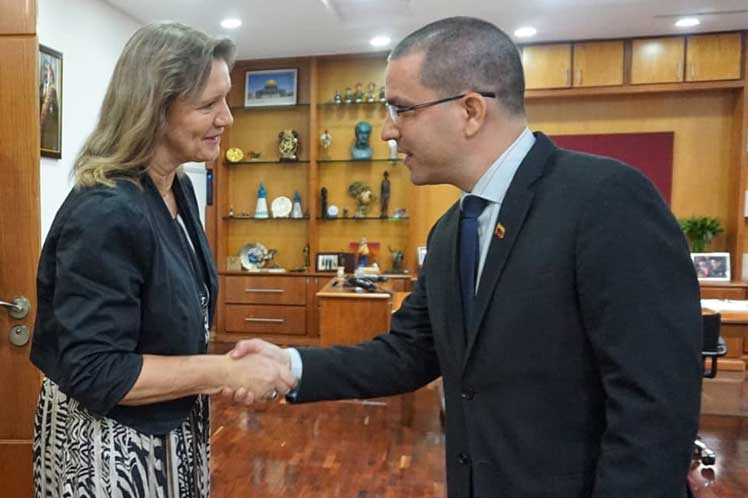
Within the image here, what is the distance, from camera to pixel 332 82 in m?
5.61

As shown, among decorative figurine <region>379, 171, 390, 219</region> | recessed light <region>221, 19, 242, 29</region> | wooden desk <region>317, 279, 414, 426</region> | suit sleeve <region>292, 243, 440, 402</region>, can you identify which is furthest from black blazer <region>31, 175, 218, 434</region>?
decorative figurine <region>379, 171, 390, 219</region>

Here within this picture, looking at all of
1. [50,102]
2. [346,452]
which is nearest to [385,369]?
[346,452]

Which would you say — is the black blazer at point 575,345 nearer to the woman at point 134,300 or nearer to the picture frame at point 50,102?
the woman at point 134,300

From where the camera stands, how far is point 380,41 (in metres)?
4.99

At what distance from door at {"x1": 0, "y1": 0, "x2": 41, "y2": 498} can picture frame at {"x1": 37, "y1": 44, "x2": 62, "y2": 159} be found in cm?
179

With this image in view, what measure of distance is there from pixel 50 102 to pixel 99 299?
3.01 m

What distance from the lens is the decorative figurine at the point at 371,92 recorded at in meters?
5.50

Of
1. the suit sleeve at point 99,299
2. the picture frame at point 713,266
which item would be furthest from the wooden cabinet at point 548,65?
the suit sleeve at point 99,299

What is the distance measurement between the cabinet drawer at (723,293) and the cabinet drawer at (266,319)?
3.61m

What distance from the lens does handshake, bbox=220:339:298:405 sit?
4.32 ft

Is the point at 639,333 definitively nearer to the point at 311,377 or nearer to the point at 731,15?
the point at 311,377

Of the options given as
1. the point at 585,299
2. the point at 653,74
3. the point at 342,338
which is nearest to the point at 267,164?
the point at 342,338

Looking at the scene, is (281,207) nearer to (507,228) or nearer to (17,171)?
(17,171)

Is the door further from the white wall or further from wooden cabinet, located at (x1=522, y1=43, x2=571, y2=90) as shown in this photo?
wooden cabinet, located at (x1=522, y1=43, x2=571, y2=90)
